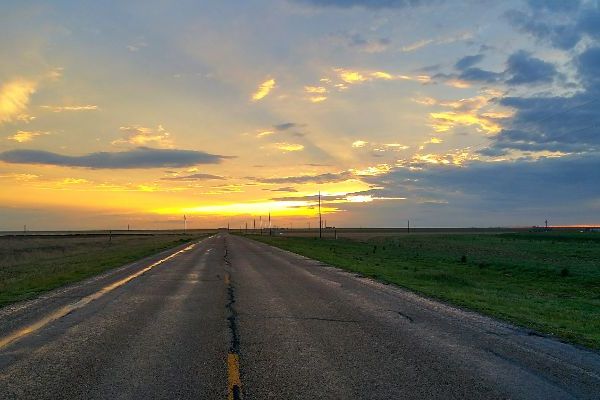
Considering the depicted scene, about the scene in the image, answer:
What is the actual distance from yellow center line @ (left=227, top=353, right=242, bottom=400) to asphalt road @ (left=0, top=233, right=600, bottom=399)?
0.6 inches

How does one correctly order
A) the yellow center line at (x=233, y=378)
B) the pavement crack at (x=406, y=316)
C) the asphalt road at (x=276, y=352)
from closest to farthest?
the yellow center line at (x=233, y=378), the asphalt road at (x=276, y=352), the pavement crack at (x=406, y=316)

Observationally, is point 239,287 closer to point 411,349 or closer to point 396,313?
point 396,313

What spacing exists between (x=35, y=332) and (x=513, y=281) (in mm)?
23685

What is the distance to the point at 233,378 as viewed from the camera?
6.64 meters

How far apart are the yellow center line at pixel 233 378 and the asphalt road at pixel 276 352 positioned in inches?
0.6

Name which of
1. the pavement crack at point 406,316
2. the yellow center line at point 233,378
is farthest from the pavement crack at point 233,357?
the pavement crack at point 406,316

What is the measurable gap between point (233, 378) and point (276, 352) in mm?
1572

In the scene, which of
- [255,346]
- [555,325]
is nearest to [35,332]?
[255,346]

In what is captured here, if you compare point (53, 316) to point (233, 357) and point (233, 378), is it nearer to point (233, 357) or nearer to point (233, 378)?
point (233, 357)

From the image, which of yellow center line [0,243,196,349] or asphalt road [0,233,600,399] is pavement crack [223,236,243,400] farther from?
yellow center line [0,243,196,349]

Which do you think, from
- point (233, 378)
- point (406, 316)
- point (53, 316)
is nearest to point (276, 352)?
point (233, 378)

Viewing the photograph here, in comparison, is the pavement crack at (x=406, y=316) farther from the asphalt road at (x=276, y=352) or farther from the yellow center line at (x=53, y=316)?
the yellow center line at (x=53, y=316)

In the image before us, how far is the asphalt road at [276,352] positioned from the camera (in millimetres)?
6262

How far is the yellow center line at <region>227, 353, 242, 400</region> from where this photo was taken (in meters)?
5.95
